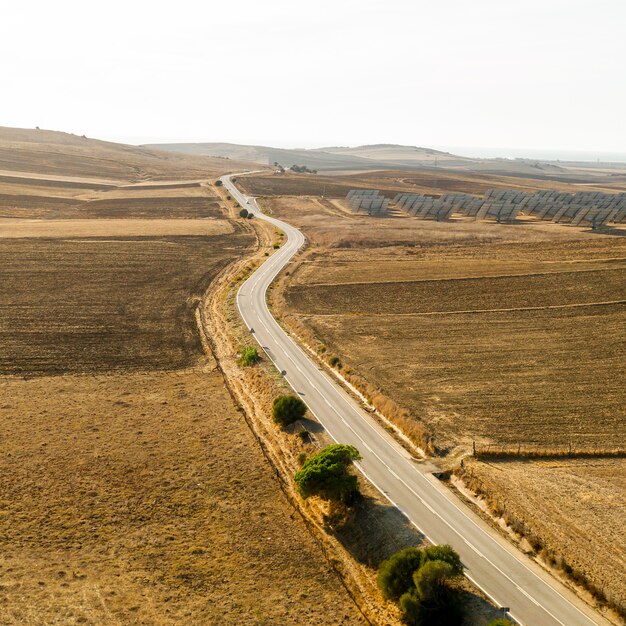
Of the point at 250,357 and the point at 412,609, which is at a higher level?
the point at 250,357

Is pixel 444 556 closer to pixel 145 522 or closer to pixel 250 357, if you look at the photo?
pixel 145 522

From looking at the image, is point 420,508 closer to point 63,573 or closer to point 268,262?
point 63,573

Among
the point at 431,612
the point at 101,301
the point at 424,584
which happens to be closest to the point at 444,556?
the point at 424,584

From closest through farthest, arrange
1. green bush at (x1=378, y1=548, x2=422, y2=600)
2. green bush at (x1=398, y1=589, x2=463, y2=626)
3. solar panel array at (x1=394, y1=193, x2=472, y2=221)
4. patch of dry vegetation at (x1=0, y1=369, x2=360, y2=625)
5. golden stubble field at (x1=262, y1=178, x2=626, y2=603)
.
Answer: green bush at (x1=398, y1=589, x2=463, y2=626) → patch of dry vegetation at (x1=0, y1=369, x2=360, y2=625) → green bush at (x1=378, y1=548, x2=422, y2=600) → golden stubble field at (x1=262, y1=178, x2=626, y2=603) → solar panel array at (x1=394, y1=193, x2=472, y2=221)

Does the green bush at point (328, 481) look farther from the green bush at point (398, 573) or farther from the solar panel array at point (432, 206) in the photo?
the solar panel array at point (432, 206)

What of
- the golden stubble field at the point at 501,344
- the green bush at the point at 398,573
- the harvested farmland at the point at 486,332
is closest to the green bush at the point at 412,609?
the green bush at the point at 398,573

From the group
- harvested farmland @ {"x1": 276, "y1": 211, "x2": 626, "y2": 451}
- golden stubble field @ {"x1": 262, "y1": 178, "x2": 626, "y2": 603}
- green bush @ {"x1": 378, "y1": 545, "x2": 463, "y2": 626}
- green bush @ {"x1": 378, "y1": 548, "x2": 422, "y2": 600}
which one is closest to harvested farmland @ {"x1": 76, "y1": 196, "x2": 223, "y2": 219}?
golden stubble field @ {"x1": 262, "y1": 178, "x2": 626, "y2": 603}

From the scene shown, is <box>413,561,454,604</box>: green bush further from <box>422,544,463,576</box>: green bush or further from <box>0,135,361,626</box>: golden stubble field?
<box>0,135,361,626</box>: golden stubble field
